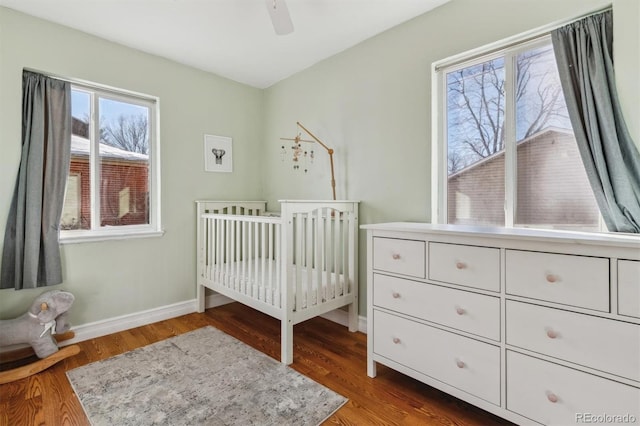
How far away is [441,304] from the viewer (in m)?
1.55

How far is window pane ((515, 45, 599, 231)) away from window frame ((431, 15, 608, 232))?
0.10 feet

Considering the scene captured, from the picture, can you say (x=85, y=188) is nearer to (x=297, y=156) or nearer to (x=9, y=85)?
(x=9, y=85)

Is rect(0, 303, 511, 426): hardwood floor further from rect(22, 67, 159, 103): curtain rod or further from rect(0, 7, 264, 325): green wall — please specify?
rect(22, 67, 159, 103): curtain rod

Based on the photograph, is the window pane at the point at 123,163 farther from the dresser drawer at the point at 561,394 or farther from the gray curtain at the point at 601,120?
the gray curtain at the point at 601,120

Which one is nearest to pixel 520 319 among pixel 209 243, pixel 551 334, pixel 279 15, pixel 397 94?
pixel 551 334

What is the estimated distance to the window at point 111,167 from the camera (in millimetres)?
2418

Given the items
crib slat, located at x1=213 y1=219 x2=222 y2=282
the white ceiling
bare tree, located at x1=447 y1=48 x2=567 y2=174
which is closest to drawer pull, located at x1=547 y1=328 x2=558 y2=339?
bare tree, located at x1=447 y1=48 x2=567 y2=174

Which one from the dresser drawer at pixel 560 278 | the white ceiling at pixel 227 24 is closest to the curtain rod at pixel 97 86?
the white ceiling at pixel 227 24

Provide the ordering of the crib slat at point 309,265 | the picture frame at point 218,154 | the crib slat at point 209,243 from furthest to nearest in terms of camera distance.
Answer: the picture frame at point 218,154 < the crib slat at point 209,243 < the crib slat at point 309,265

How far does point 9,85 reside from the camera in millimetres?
2061

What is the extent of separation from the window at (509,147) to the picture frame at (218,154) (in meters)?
2.09

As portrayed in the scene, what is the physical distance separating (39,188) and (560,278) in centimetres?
308

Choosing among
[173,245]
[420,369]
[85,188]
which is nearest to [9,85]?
[85,188]

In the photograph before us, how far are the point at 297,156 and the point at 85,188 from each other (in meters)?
1.81
